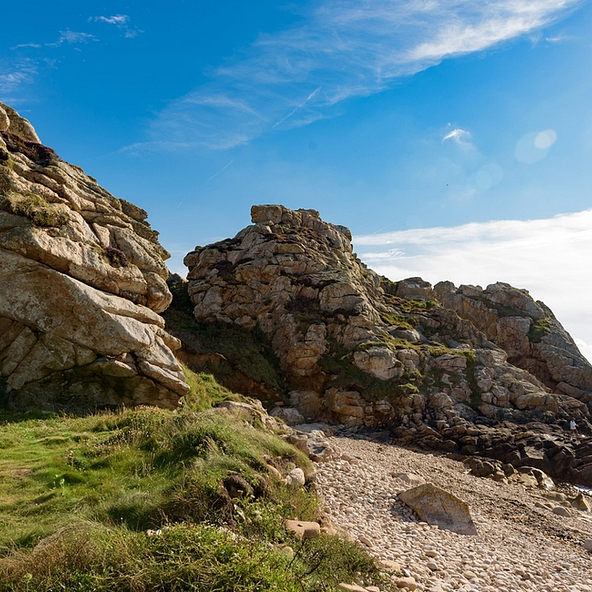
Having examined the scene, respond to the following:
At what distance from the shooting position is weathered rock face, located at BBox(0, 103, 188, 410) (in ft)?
58.2

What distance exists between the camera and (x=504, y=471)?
98.4 feet

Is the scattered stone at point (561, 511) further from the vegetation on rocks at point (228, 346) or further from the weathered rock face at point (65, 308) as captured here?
the vegetation on rocks at point (228, 346)

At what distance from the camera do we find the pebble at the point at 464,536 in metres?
11.9

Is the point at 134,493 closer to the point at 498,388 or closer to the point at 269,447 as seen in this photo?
the point at 269,447

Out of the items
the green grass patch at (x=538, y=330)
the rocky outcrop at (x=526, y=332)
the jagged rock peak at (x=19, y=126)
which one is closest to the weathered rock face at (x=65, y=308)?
the jagged rock peak at (x=19, y=126)

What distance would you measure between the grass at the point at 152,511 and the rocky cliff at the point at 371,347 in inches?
1098

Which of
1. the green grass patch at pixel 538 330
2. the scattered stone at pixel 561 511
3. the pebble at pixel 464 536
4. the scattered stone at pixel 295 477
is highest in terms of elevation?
the green grass patch at pixel 538 330

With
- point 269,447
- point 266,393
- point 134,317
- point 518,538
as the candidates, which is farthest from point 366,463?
point 266,393

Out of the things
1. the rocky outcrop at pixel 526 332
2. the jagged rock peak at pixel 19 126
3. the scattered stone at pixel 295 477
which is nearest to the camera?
the scattered stone at pixel 295 477

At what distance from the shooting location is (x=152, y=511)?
835cm

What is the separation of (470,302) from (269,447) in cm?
6498

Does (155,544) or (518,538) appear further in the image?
(518,538)

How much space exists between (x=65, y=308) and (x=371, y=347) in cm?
3291

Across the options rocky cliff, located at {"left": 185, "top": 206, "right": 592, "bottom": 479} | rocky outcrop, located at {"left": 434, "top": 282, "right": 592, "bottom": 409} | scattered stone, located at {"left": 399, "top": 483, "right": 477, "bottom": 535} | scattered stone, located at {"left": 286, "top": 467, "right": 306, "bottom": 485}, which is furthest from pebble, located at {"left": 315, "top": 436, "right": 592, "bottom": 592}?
rocky outcrop, located at {"left": 434, "top": 282, "right": 592, "bottom": 409}
